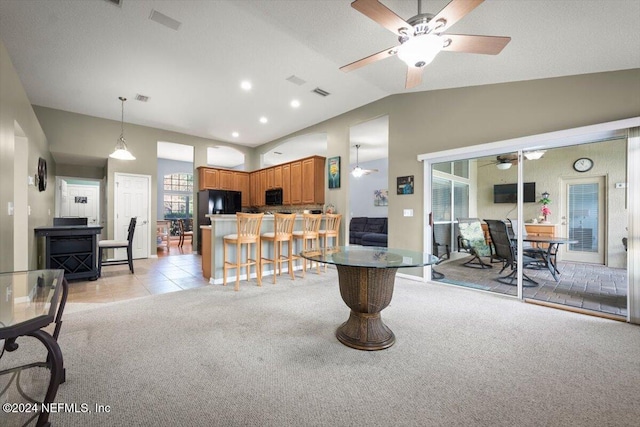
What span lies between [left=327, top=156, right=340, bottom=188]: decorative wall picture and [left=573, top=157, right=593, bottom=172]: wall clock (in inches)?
170

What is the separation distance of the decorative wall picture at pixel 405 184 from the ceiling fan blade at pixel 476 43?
7.55ft

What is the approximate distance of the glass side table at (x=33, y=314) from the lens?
3.40ft

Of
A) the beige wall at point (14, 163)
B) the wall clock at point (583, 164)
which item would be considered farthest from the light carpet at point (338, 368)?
the wall clock at point (583, 164)

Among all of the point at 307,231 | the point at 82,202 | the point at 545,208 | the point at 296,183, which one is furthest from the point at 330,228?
the point at 82,202

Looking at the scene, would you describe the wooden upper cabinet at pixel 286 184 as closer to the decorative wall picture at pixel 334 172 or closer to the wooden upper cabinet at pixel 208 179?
the decorative wall picture at pixel 334 172

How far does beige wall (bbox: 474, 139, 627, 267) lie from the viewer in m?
4.28

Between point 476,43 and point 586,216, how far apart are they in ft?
14.1

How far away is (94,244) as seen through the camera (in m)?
4.16

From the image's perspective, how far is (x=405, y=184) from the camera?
4.36m

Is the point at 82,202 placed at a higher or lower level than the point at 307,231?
higher

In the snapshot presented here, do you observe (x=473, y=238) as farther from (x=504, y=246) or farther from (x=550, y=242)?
(x=550, y=242)

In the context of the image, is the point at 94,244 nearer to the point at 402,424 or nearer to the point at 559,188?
the point at 402,424

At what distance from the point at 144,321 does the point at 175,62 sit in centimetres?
324

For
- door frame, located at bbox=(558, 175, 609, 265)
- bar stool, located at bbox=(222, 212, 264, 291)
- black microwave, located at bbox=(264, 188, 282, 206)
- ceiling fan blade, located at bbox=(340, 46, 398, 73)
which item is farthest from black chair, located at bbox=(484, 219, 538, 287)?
black microwave, located at bbox=(264, 188, 282, 206)
